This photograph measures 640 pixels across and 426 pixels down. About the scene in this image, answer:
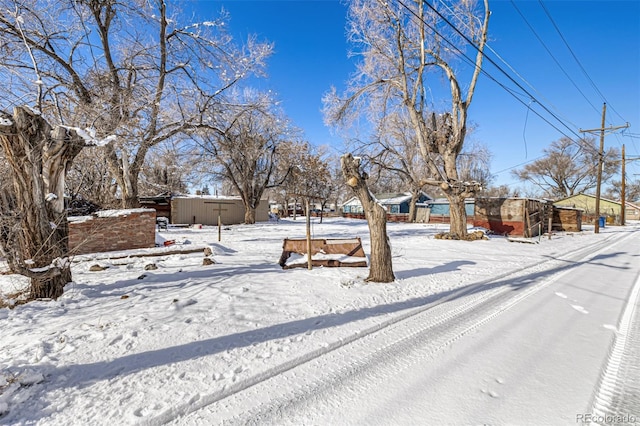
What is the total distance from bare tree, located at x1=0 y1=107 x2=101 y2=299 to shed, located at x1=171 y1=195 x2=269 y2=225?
67.2 ft

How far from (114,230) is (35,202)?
5.40m

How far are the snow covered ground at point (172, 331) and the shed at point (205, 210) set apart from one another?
18.4 m

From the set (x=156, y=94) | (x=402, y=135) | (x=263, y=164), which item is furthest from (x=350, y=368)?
(x=263, y=164)

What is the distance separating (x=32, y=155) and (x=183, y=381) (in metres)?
3.84

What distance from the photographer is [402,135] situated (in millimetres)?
23203

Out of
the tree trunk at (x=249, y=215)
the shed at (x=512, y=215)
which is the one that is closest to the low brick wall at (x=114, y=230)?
the tree trunk at (x=249, y=215)

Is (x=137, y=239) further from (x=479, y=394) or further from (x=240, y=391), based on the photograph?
(x=479, y=394)

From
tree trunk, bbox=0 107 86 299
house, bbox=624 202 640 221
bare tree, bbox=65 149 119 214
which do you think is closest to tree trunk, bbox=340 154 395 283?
tree trunk, bbox=0 107 86 299

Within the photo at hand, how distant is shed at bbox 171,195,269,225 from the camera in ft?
76.9

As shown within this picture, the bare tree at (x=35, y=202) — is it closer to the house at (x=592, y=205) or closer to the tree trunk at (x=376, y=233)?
the tree trunk at (x=376, y=233)

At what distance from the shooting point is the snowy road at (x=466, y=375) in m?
2.02

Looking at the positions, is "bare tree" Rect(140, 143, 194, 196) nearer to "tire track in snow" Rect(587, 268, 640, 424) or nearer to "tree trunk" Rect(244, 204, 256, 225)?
"tree trunk" Rect(244, 204, 256, 225)

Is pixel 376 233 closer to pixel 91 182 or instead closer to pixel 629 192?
pixel 91 182

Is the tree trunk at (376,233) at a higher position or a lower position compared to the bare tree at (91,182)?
lower
